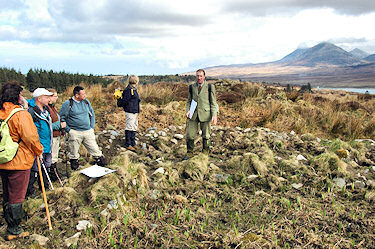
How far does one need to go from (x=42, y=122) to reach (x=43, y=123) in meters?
0.02

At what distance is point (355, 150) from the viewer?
6.20 metres

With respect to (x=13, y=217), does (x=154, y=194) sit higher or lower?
lower

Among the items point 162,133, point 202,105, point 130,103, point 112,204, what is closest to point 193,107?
point 202,105

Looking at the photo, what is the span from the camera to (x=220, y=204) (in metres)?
4.03

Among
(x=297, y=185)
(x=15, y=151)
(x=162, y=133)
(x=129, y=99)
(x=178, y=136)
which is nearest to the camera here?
(x=15, y=151)

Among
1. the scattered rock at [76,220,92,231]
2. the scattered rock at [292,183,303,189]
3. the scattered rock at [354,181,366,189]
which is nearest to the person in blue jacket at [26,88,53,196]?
the scattered rock at [76,220,92,231]

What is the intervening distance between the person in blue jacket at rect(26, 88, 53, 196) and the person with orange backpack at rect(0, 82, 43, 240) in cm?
80

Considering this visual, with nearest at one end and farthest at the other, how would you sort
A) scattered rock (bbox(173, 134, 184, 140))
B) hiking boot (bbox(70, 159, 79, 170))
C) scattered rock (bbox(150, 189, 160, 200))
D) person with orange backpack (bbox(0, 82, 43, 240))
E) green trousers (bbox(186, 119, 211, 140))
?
person with orange backpack (bbox(0, 82, 43, 240))
scattered rock (bbox(150, 189, 160, 200))
hiking boot (bbox(70, 159, 79, 170))
green trousers (bbox(186, 119, 211, 140))
scattered rock (bbox(173, 134, 184, 140))

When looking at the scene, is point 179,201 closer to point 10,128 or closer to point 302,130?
point 10,128

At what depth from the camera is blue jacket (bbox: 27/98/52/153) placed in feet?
13.2

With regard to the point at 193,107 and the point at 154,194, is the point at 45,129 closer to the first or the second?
the point at 154,194

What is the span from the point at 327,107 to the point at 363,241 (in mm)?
8733

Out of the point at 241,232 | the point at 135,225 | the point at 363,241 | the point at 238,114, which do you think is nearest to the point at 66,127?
the point at 135,225

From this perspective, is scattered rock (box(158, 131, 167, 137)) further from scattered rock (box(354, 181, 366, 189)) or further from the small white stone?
scattered rock (box(354, 181, 366, 189))
